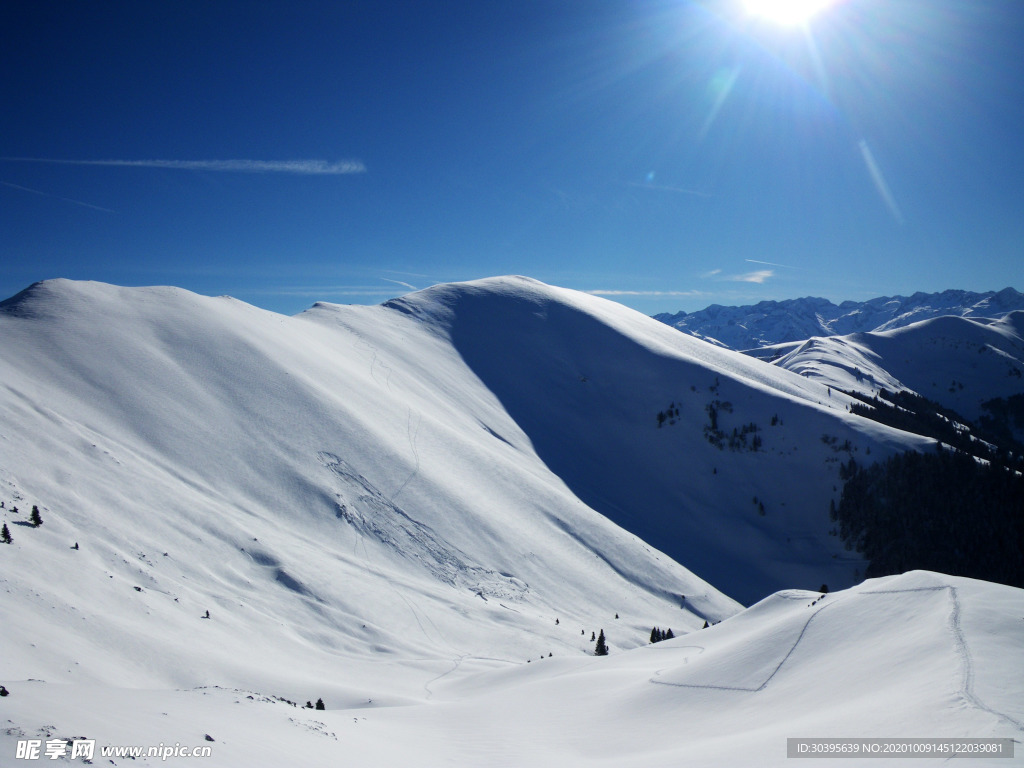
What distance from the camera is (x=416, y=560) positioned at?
4634 centimetres

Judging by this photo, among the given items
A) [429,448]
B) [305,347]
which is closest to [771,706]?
[429,448]

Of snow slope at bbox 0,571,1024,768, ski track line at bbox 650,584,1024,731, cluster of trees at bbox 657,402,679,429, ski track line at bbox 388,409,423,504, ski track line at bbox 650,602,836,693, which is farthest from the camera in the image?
cluster of trees at bbox 657,402,679,429

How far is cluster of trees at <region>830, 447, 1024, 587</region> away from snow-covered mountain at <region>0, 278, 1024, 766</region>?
488 centimetres

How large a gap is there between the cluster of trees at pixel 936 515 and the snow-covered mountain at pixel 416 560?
488 cm

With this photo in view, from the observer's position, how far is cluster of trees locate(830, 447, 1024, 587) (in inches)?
3108

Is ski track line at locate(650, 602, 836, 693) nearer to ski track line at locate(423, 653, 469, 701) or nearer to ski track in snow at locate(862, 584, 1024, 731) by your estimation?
ski track in snow at locate(862, 584, 1024, 731)

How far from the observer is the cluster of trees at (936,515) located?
259ft

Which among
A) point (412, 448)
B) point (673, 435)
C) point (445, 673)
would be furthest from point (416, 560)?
point (673, 435)

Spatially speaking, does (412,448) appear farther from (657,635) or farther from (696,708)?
(696,708)

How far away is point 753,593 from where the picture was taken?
7569cm

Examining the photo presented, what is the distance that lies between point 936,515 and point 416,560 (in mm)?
84830

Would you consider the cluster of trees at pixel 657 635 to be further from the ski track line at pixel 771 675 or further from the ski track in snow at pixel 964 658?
the ski track in snow at pixel 964 658

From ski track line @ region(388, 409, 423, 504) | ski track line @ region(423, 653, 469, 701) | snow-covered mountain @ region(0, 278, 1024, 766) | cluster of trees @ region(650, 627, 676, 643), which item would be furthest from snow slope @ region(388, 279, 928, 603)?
ski track line @ region(423, 653, 469, 701)

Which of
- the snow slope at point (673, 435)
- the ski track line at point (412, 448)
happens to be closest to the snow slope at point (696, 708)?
the ski track line at point (412, 448)
